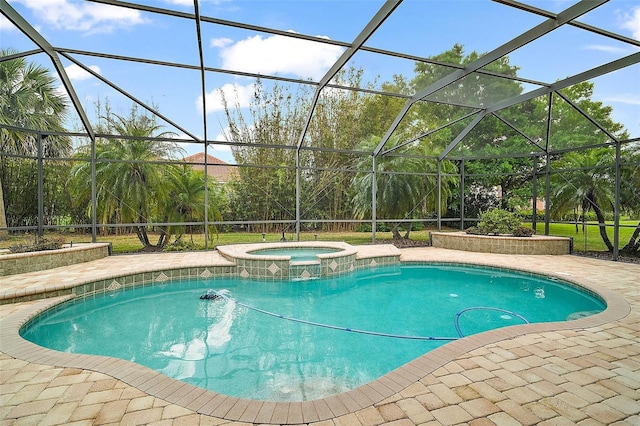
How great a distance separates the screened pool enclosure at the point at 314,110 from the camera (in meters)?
5.09

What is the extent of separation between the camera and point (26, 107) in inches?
332

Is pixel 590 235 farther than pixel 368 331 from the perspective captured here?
Yes

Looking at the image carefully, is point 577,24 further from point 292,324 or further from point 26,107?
point 26,107

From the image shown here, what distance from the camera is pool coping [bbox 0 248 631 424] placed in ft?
6.39

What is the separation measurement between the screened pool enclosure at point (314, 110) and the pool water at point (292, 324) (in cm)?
326

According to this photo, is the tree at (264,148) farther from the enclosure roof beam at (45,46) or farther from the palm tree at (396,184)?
the enclosure roof beam at (45,46)

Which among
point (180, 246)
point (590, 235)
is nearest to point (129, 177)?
point (180, 246)

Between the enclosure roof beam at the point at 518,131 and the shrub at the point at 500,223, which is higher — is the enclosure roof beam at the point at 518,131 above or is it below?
above

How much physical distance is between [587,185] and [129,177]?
11.8 meters

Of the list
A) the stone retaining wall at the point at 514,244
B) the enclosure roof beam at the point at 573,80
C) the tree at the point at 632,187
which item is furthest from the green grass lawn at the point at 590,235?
the enclosure roof beam at the point at 573,80

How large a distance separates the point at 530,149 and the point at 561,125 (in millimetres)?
1478

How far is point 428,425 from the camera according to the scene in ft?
5.95

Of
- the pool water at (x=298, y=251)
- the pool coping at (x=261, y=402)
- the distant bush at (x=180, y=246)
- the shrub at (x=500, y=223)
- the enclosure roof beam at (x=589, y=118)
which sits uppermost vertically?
the enclosure roof beam at (x=589, y=118)

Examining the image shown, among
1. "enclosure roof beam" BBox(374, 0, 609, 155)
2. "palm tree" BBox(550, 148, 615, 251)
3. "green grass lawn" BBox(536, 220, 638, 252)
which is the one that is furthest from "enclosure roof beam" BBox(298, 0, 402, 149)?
"green grass lawn" BBox(536, 220, 638, 252)
